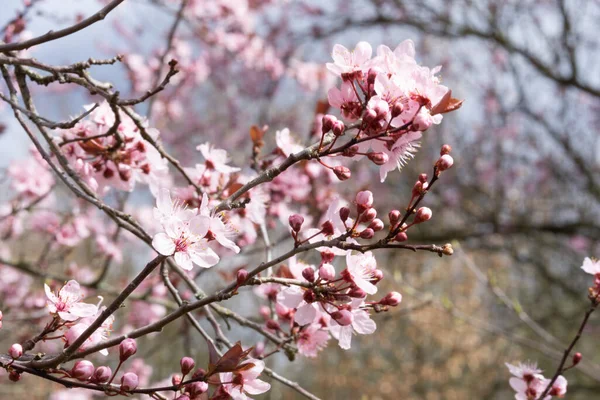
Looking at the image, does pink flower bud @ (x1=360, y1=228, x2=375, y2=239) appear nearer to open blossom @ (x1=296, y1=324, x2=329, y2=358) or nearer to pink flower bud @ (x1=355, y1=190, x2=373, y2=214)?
pink flower bud @ (x1=355, y1=190, x2=373, y2=214)

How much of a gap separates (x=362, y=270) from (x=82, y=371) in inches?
23.0

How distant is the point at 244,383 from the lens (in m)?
1.10

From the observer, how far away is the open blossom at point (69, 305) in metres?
1.11

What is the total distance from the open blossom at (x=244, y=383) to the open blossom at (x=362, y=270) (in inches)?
10.4

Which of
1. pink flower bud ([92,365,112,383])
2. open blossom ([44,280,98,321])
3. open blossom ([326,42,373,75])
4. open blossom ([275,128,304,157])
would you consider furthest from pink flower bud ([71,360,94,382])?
open blossom ([275,128,304,157])

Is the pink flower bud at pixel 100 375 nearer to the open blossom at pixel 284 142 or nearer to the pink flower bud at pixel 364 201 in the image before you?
the pink flower bud at pixel 364 201

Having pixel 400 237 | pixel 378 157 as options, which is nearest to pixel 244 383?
pixel 400 237

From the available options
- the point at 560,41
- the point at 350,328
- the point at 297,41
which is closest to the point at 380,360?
the point at 297,41

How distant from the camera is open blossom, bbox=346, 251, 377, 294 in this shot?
3.49 feet

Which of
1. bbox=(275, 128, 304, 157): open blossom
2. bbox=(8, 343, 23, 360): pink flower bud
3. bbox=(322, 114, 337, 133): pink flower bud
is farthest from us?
bbox=(275, 128, 304, 157): open blossom

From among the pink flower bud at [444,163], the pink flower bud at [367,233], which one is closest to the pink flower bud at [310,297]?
the pink flower bud at [367,233]

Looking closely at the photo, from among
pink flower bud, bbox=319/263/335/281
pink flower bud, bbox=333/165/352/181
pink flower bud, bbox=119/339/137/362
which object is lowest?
pink flower bud, bbox=119/339/137/362

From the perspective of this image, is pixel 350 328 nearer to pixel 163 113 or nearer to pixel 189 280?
pixel 189 280

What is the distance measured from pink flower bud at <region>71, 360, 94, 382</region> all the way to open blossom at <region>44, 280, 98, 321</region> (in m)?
0.12
